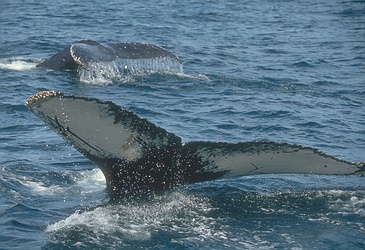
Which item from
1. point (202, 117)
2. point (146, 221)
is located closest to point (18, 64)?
point (202, 117)

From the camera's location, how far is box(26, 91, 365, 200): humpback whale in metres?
5.97

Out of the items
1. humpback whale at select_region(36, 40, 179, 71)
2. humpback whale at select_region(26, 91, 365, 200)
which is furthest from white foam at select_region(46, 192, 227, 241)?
humpback whale at select_region(36, 40, 179, 71)

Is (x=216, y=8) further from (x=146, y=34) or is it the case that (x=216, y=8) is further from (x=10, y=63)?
(x=10, y=63)

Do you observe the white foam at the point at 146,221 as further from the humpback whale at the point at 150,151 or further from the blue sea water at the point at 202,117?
the humpback whale at the point at 150,151

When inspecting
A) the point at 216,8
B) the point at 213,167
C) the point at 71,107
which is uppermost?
the point at 71,107

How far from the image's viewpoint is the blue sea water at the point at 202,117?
674cm

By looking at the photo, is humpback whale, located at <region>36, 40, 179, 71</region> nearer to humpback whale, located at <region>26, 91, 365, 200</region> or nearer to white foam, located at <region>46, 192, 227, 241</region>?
white foam, located at <region>46, 192, 227, 241</region>

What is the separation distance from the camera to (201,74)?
15773mm

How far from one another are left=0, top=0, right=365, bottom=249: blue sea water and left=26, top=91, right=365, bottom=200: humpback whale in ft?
1.52

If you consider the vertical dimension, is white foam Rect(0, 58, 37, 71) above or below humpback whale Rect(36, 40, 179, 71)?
below

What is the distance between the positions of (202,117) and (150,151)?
5.90m

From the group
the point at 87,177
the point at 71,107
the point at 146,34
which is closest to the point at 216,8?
the point at 146,34

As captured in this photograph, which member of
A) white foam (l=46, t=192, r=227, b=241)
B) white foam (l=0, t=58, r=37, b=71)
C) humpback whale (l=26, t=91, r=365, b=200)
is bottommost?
white foam (l=0, t=58, r=37, b=71)

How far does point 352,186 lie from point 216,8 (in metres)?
20.9
